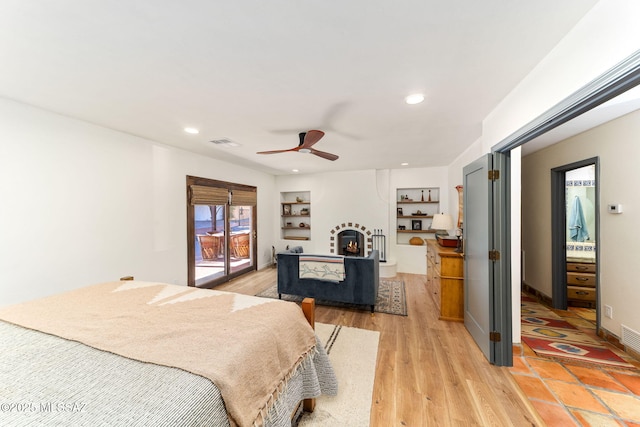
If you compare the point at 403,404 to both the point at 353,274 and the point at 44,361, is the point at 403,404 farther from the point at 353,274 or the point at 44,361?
the point at 44,361

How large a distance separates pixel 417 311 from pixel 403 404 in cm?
182

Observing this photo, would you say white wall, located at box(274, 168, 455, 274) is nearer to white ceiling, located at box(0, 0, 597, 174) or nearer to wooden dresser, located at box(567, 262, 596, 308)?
wooden dresser, located at box(567, 262, 596, 308)

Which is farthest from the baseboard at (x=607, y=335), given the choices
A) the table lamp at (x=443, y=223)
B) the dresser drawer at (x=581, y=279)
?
the table lamp at (x=443, y=223)

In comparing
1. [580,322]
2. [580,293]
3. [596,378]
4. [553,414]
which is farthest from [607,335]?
[553,414]

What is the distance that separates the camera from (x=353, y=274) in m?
3.37

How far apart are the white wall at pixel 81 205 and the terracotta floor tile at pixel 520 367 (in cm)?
430

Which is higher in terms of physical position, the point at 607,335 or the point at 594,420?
the point at 607,335

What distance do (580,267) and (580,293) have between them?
1.19 feet

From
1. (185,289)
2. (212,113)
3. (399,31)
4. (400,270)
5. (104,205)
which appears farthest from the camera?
(400,270)

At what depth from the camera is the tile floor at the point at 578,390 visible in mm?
1647

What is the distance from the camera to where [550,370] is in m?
2.13

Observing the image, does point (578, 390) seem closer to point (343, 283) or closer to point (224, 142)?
point (343, 283)

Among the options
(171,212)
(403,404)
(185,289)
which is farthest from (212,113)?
(403,404)

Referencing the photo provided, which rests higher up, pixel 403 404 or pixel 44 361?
pixel 44 361
